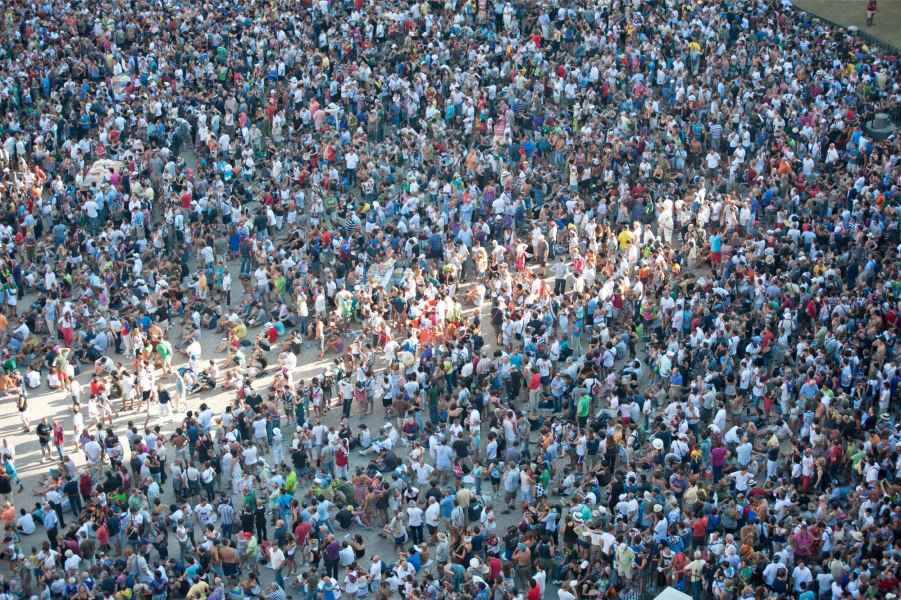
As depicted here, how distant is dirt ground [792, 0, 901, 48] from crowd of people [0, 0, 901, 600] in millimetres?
2808

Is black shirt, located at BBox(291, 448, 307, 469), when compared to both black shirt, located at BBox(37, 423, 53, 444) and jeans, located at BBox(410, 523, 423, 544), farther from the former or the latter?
black shirt, located at BBox(37, 423, 53, 444)

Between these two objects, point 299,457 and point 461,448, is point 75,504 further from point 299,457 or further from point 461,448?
point 461,448

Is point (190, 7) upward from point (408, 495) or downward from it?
upward

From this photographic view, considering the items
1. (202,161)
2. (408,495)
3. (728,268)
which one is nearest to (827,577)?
(408,495)

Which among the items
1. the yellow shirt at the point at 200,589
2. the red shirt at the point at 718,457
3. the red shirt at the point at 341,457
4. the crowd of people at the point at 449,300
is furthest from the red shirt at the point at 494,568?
the yellow shirt at the point at 200,589

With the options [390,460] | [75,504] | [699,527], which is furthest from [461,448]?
[75,504]

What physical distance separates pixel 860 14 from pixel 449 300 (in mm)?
22849

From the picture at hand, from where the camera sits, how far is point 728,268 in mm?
32688

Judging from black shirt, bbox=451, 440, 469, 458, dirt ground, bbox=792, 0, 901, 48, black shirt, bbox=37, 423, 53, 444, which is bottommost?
black shirt, bbox=37, 423, 53, 444

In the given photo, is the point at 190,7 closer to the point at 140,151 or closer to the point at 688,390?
the point at 140,151

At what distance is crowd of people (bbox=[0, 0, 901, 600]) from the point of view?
2584 cm

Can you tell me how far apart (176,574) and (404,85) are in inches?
757

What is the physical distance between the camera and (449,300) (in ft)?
105

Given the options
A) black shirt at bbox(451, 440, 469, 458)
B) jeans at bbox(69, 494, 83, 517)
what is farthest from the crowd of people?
black shirt at bbox(451, 440, 469, 458)
